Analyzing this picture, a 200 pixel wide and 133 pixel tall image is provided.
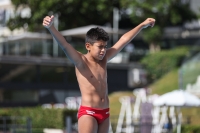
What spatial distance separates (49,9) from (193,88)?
2116 centimetres

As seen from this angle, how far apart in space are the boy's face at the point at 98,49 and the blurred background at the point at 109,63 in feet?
59.4

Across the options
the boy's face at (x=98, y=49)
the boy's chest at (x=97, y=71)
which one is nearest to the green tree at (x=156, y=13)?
the boy's chest at (x=97, y=71)

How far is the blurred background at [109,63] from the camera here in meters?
34.2

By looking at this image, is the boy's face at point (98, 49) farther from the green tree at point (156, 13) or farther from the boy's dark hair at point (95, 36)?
the green tree at point (156, 13)

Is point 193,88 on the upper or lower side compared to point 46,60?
lower

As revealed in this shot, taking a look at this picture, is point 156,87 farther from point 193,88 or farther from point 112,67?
point 193,88

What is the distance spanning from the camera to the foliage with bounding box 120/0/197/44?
137 ft

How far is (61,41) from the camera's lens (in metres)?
7.02

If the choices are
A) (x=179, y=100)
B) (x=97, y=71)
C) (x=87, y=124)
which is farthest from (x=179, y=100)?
(x=87, y=124)

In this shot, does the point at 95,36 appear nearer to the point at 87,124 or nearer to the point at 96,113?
the point at 96,113

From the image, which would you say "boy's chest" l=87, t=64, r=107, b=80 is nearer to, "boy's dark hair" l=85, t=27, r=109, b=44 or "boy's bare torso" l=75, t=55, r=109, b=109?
"boy's bare torso" l=75, t=55, r=109, b=109

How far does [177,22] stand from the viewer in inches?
1756

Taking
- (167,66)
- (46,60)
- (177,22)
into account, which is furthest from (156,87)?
(177,22)

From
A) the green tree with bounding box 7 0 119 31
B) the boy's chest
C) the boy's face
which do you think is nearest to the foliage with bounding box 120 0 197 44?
the green tree with bounding box 7 0 119 31
